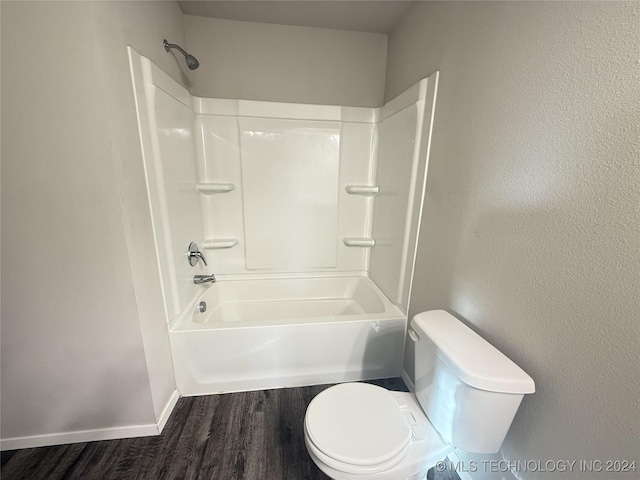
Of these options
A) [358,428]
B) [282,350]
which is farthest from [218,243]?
[358,428]

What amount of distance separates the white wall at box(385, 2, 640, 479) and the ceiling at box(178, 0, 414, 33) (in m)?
0.67

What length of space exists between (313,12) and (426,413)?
240 cm

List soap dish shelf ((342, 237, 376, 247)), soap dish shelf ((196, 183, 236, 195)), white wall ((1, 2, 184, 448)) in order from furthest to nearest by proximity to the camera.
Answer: soap dish shelf ((342, 237, 376, 247)), soap dish shelf ((196, 183, 236, 195)), white wall ((1, 2, 184, 448))

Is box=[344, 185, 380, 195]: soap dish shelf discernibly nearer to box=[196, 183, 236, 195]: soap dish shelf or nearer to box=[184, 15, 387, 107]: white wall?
box=[184, 15, 387, 107]: white wall

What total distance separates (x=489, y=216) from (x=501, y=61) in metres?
0.57

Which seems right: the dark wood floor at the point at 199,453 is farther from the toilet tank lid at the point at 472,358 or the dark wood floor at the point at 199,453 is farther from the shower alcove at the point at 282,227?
the toilet tank lid at the point at 472,358

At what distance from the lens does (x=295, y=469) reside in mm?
1215

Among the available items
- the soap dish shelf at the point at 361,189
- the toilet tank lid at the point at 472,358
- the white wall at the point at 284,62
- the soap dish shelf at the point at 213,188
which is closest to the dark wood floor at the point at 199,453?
Result: the toilet tank lid at the point at 472,358

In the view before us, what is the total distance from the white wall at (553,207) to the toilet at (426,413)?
0.13m

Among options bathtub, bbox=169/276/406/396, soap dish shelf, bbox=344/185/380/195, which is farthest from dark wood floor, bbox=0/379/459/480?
soap dish shelf, bbox=344/185/380/195

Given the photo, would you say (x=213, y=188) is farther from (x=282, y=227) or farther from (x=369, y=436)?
(x=369, y=436)

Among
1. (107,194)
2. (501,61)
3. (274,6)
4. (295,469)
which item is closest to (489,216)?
(501,61)

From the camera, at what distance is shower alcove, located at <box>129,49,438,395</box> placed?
1510mm

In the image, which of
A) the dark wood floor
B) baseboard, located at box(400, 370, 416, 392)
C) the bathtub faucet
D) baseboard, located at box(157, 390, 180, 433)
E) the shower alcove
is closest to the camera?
the dark wood floor
